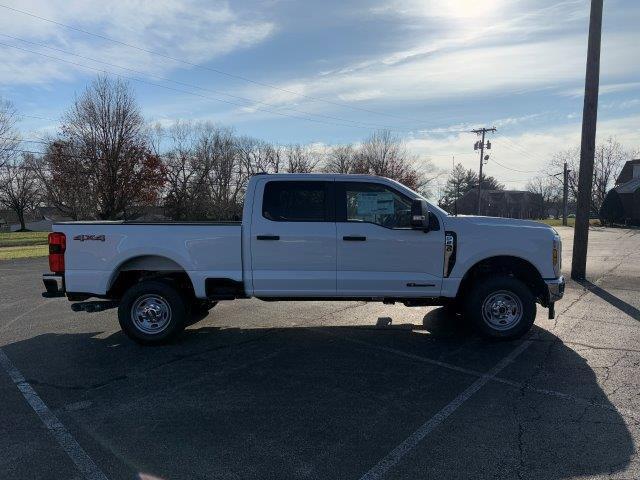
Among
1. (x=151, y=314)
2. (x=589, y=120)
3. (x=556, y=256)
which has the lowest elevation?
(x=151, y=314)

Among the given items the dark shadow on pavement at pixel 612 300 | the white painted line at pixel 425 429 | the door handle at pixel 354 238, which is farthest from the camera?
the dark shadow on pavement at pixel 612 300

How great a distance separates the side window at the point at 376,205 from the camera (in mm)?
6102

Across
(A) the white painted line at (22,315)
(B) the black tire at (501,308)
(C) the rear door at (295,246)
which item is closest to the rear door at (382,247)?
(C) the rear door at (295,246)

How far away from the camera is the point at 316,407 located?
4.29 meters

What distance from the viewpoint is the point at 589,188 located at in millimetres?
11766

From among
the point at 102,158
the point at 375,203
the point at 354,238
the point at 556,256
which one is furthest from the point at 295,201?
the point at 102,158

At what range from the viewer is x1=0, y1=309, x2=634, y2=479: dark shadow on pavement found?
338 centimetres

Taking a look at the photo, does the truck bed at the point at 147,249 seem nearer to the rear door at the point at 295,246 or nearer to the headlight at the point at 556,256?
the rear door at the point at 295,246

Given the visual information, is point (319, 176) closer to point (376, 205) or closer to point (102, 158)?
point (376, 205)

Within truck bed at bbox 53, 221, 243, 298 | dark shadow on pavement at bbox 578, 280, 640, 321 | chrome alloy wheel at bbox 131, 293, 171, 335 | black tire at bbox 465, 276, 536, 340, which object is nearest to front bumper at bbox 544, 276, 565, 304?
black tire at bbox 465, 276, 536, 340

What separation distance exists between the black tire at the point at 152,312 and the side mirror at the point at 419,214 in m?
3.10

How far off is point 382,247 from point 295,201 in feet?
4.13

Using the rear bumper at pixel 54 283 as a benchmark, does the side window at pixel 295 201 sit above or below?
above

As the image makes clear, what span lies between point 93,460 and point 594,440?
3.69m
